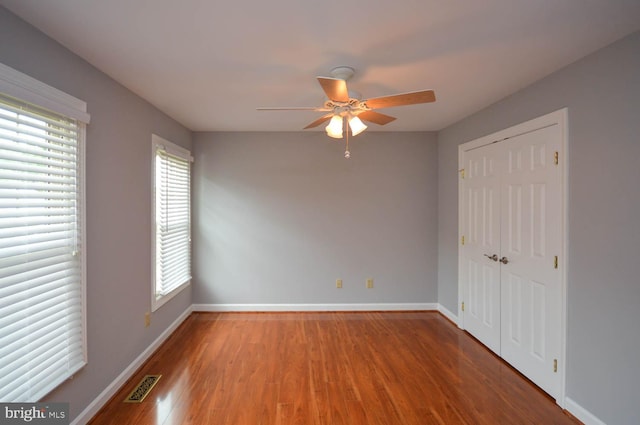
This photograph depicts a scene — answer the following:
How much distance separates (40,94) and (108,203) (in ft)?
2.88

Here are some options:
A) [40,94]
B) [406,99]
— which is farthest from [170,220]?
[406,99]

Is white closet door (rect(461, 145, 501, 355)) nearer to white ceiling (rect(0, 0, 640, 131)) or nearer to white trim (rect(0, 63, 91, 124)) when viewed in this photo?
white ceiling (rect(0, 0, 640, 131))

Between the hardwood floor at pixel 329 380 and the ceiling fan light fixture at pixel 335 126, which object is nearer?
the hardwood floor at pixel 329 380

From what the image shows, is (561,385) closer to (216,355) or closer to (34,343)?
(216,355)

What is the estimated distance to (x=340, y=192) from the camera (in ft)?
13.7

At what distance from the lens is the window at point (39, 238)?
1502mm

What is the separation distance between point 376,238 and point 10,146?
366 cm

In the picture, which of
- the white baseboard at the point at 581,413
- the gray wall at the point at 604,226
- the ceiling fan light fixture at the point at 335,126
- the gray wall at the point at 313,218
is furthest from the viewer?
the gray wall at the point at 313,218

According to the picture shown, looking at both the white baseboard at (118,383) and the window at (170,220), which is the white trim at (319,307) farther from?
the white baseboard at (118,383)

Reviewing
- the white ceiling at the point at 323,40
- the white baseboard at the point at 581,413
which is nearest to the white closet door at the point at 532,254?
the white baseboard at the point at 581,413

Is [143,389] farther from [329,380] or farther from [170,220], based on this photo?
[170,220]

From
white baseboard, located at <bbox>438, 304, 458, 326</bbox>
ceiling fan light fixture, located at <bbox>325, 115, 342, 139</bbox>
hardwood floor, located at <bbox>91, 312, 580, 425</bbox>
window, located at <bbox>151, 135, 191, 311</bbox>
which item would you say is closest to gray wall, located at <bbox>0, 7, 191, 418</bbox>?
window, located at <bbox>151, 135, 191, 311</bbox>

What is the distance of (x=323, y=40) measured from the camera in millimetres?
1785

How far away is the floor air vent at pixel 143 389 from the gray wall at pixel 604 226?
3.20 metres
